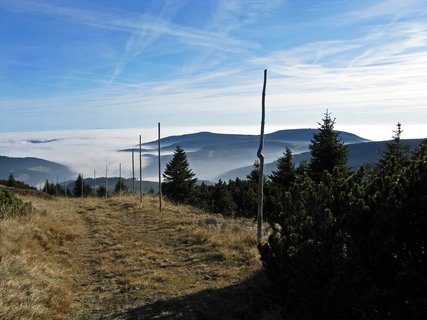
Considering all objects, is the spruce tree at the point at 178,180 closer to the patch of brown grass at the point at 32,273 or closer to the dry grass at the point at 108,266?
the dry grass at the point at 108,266

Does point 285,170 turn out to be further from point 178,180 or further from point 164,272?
point 164,272

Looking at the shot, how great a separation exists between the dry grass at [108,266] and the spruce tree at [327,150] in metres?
14.3

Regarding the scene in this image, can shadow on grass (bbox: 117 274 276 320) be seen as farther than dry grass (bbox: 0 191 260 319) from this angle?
No

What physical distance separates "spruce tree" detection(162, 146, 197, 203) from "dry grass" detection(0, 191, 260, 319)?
34657mm

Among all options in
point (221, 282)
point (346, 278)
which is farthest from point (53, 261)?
point (346, 278)

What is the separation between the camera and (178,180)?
165 ft

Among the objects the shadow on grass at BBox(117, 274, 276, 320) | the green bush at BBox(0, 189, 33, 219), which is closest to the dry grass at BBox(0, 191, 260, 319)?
the shadow on grass at BBox(117, 274, 276, 320)

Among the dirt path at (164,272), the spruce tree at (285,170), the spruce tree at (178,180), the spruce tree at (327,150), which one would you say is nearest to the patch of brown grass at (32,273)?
the dirt path at (164,272)

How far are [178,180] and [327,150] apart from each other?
26.5 m

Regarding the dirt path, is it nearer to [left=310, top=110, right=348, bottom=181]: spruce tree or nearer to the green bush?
the green bush

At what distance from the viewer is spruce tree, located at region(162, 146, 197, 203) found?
50188mm

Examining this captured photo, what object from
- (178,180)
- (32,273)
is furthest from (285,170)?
(32,273)

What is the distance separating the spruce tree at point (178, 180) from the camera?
50.2 metres

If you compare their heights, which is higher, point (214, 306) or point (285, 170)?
point (285, 170)
